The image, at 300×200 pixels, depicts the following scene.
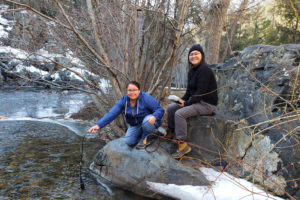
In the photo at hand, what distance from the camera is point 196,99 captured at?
3.61m

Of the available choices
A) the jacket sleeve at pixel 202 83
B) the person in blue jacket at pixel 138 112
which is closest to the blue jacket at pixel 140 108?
the person in blue jacket at pixel 138 112

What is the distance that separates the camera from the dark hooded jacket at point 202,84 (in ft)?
11.7

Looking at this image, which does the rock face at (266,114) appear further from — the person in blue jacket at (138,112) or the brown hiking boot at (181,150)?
the person in blue jacket at (138,112)

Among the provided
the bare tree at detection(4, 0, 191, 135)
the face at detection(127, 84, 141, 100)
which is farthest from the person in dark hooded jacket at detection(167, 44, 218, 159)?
the bare tree at detection(4, 0, 191, 135)

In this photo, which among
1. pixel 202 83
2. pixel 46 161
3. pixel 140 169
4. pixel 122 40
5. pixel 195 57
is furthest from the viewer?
pixel 122 40

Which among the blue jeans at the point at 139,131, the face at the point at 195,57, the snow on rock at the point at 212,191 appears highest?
the face at the point at 195,57

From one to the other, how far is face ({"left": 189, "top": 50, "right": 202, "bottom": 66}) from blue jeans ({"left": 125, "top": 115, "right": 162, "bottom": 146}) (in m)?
1.15

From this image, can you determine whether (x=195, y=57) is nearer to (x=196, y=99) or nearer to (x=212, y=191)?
(x=196, y=99)

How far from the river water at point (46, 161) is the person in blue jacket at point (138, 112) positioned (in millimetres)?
874

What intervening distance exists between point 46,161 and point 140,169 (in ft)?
6.51

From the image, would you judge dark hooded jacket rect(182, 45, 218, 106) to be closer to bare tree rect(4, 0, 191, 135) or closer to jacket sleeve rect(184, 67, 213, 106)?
jacket sleeve rect(184, 67, 213, 106)

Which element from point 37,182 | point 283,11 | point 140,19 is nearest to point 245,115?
point 140,19

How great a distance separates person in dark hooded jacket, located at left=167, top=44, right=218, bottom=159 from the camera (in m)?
3.58

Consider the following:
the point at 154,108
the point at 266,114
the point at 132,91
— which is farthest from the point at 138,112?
the point at 266,114
